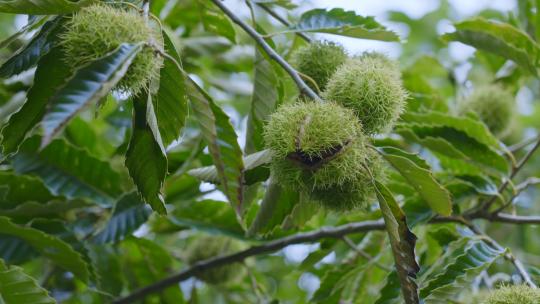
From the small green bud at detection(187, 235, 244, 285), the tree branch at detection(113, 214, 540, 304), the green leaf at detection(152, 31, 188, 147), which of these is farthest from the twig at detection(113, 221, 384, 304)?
the green leaf at detection(152, 31, 188, 147)

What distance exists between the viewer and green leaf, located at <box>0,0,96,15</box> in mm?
1323

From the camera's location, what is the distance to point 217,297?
123 inches

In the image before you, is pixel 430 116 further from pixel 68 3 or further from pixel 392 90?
pixel 68 3

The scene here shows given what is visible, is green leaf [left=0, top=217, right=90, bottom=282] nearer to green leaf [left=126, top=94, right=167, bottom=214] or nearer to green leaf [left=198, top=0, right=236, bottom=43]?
green leaf [left=126, top=94, right=167, bottom=214]

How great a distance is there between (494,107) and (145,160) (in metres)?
1.65

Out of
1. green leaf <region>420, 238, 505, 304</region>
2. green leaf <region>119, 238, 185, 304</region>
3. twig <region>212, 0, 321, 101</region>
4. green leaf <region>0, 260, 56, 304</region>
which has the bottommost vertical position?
green leaf <region>119, 238, 185, 304</region>

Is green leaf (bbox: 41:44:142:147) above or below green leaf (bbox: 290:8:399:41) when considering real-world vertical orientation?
above

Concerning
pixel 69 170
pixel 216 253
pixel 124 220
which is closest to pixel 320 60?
pixel 124 220

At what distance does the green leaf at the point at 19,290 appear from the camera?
4.56 ft

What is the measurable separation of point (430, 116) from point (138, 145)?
971mm

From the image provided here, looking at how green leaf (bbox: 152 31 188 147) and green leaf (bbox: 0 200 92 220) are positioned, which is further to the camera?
green leaf (bbox: 0 200 92 220)

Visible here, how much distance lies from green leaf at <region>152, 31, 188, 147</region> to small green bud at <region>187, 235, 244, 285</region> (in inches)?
43.2

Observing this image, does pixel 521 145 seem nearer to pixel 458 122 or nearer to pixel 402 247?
pixel 458 122

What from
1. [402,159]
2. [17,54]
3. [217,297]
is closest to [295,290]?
[217,297]
